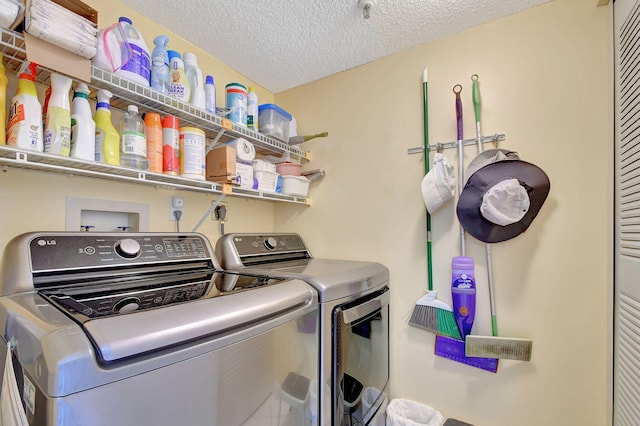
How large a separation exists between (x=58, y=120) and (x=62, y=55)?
0.19 metres

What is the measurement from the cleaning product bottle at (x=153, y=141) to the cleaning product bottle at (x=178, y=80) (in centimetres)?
14

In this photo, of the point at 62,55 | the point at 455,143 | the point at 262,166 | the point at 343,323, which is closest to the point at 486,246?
the point at 455,143

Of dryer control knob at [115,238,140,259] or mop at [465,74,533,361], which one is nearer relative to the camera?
dryer control knob at [115,238,140,259]

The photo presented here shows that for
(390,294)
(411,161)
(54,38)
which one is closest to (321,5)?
(411,161)

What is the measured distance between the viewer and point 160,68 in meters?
1.18

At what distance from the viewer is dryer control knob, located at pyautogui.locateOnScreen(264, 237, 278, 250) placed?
63.7 inches

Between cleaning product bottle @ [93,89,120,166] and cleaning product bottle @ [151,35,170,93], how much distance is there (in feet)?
0.60

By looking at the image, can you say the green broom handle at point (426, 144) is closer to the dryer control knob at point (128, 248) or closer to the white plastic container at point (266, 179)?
the white plastic container at point (266, 179)

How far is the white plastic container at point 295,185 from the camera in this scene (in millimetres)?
1770

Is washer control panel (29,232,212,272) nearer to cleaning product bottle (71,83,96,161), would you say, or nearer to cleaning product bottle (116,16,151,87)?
cleaning product bottle (71,83,96,161)

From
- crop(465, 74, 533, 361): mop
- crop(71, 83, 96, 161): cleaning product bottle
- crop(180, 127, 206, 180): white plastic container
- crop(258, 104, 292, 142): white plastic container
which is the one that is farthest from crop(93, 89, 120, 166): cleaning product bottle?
crop(465, 74, 533, 361): mop

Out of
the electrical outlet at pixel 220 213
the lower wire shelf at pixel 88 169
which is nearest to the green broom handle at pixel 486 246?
the lower wire shelf at pixel 88 169

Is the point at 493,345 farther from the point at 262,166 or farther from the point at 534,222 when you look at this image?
the point at 262,166

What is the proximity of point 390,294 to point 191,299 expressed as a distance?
119cm
